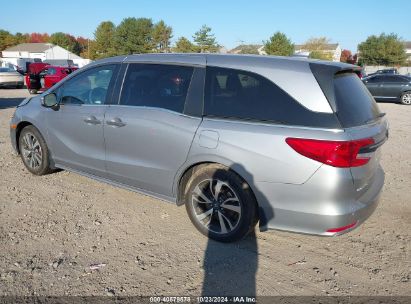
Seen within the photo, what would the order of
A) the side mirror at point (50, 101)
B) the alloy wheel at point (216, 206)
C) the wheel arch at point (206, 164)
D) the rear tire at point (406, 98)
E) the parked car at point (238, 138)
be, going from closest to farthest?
the parked car at point (238, 138), the wheel arch at point (206, 164), the alloy wheel at point (216, 206), the side mirror at point (50, 101), the rear tire at point (406, 98)

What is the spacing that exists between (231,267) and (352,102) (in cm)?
178

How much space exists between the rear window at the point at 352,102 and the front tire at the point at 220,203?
3.40ft

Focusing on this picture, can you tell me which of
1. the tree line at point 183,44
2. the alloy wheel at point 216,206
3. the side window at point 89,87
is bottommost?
the alloy wheel at point 216,206

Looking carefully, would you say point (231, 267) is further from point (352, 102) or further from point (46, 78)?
point (46, 78)

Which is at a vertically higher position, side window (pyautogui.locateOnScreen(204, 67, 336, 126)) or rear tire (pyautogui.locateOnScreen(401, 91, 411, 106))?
side window (pyautogui.locateOnScreen(204, 67, 336, 126))

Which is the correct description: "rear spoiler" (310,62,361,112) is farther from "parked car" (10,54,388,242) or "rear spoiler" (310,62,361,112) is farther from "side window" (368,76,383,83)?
"side window" (368,76,383,83)

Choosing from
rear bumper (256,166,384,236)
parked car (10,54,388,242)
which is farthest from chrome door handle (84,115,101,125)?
rear bumper (256,166,384,236)

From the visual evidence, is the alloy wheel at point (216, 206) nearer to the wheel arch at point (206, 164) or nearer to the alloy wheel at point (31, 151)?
the wheel arch at point (206, 164)

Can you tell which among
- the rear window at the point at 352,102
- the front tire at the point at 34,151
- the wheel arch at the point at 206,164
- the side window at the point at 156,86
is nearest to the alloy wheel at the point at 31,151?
the front tire at the point at 34,151

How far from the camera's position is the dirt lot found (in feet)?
9.97

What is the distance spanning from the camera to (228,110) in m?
3.53

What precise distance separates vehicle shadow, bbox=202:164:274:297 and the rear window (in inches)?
37.8

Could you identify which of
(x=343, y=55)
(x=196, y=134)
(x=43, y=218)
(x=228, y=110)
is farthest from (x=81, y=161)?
(x=343, y=55)

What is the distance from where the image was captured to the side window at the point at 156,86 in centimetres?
387
